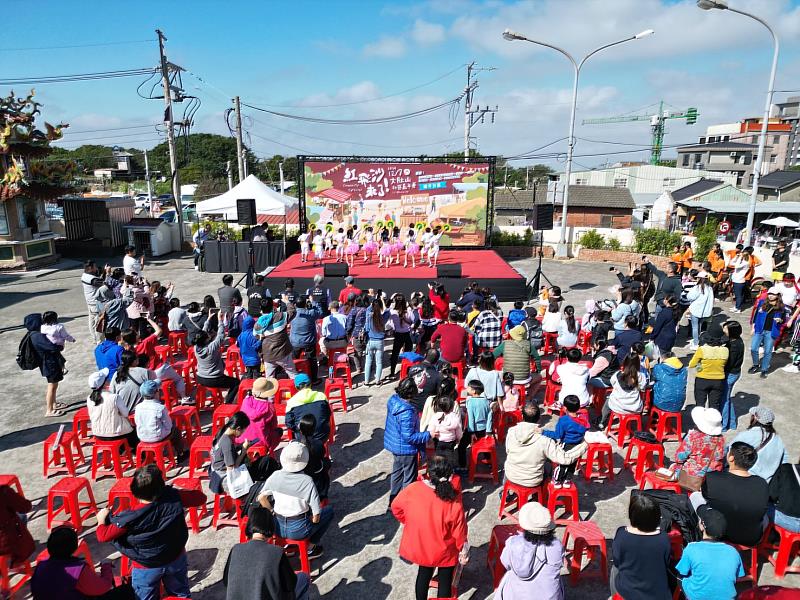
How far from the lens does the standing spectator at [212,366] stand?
6.91 metres

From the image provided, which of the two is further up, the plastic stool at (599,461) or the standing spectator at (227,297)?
the standing spectator at (227,297)

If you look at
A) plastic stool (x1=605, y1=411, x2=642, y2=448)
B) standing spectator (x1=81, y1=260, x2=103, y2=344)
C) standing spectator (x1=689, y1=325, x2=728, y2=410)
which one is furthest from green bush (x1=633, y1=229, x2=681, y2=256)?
standing spectator (x1=81, y1=260, x2=103, y2=344)

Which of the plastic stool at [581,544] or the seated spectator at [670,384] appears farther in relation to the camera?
the seated spectator at [670,384]

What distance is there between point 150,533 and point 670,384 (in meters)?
5.72

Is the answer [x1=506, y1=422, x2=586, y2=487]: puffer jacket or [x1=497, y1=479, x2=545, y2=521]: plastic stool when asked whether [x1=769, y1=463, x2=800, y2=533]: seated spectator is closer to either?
[x1=506, y1=422, x2=586, y2=487]: puffer jacket

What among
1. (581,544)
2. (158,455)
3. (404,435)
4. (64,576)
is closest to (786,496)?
(581,544)

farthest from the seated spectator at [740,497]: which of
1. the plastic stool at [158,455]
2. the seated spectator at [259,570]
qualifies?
the plastic stool at [158,455]

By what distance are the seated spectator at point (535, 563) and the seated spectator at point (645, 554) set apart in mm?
465

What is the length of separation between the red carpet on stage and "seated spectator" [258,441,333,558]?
11.1 metres

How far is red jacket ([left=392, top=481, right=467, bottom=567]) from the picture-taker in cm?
367

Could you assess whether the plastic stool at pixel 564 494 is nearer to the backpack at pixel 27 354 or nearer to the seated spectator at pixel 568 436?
the seated spectator at pixel 568 436

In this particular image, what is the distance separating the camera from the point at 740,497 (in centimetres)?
397

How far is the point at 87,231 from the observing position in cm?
2347

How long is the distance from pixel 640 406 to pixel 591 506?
156 cm
